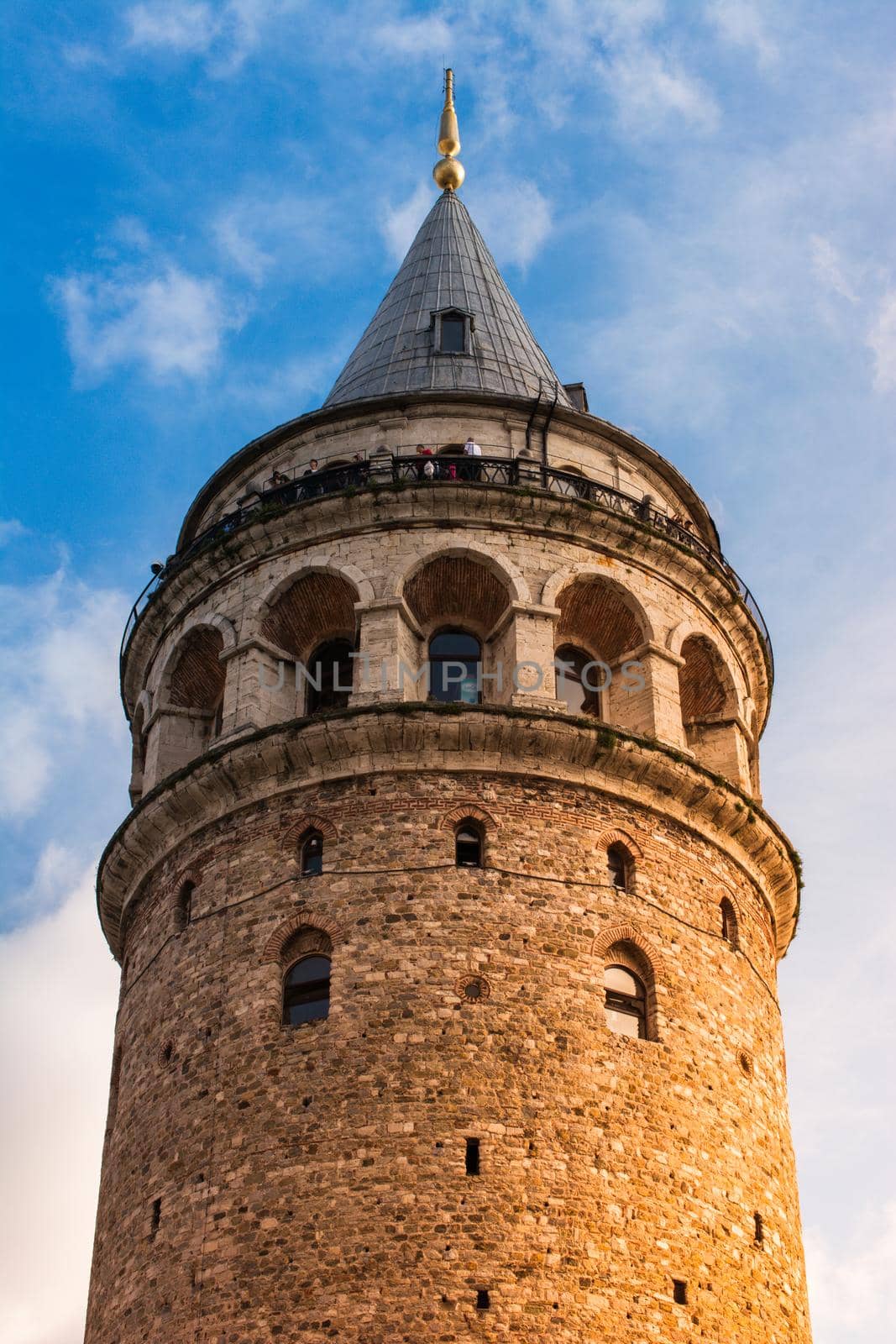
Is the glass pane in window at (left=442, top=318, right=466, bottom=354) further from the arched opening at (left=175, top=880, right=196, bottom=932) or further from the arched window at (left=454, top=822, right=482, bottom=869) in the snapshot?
the arched opening at (left=175, top=880, right=196, bottom=932)

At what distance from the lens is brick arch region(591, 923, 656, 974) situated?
24.7 m

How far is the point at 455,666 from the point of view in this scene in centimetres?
2866

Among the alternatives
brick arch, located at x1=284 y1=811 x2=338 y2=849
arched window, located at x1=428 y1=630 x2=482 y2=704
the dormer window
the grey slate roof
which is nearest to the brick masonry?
brick arch, located at x1=284 y1=811 x2=338 y2=849

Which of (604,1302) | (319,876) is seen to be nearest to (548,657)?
(319,876)

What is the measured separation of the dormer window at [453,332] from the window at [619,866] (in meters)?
11.4

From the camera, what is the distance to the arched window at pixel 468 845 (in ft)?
82.5

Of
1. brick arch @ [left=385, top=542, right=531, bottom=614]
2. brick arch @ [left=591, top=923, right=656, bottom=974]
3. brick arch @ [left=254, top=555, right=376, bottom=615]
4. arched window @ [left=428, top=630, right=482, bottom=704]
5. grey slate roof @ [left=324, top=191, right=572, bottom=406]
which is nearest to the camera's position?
brick arch @ [left=591, top=923, right=656, bottom=974]

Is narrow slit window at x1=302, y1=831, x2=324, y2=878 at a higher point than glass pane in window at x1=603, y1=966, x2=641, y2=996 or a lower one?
higher

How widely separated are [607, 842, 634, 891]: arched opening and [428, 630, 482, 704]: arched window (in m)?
3.36

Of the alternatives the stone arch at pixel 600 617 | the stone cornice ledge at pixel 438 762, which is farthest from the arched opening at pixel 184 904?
the stone arch at pixel 600 617

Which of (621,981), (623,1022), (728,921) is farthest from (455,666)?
(623,1022)

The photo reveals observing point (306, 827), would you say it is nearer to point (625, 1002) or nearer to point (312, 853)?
point (312, 853)

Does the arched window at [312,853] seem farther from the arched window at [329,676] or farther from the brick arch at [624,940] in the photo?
the brick arch at [624,940]

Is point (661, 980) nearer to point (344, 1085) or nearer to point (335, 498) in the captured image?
point (344, 1085)
